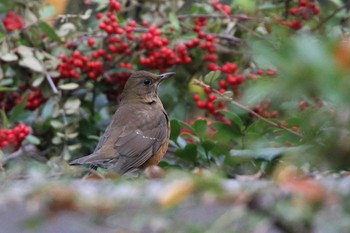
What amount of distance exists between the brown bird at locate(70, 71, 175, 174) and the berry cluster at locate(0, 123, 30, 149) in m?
0.33

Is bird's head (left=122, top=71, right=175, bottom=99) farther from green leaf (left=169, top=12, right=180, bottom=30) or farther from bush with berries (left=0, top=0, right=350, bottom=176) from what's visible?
green leaf (left=169, top=12, right=180, bottom=30)

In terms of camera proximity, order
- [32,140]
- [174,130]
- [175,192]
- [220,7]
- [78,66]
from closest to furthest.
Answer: [175,192], [174,130], [32,140], [78,66], [220,7]

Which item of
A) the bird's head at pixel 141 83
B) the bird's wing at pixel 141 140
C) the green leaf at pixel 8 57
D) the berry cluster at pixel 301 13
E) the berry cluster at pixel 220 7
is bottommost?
the bird's wing at pixel 141 140

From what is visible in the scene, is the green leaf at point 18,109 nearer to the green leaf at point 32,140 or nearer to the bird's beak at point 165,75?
the green leaf at point 32,140

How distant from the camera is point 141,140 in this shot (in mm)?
4414

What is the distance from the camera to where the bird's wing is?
4223 mm

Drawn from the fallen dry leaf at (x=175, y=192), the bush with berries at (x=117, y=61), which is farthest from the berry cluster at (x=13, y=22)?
the fallen dry leaf at (x=175, y=192)

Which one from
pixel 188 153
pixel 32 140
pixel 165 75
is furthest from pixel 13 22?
pixel 188 153

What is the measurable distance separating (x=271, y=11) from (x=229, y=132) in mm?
1137

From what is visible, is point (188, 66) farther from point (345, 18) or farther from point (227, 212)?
point (227, 212)

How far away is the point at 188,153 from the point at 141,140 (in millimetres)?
854

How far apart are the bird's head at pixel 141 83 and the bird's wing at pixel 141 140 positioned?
0.51 ft

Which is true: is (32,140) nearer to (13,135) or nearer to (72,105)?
(13,135)

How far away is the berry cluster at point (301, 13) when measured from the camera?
4156mm
